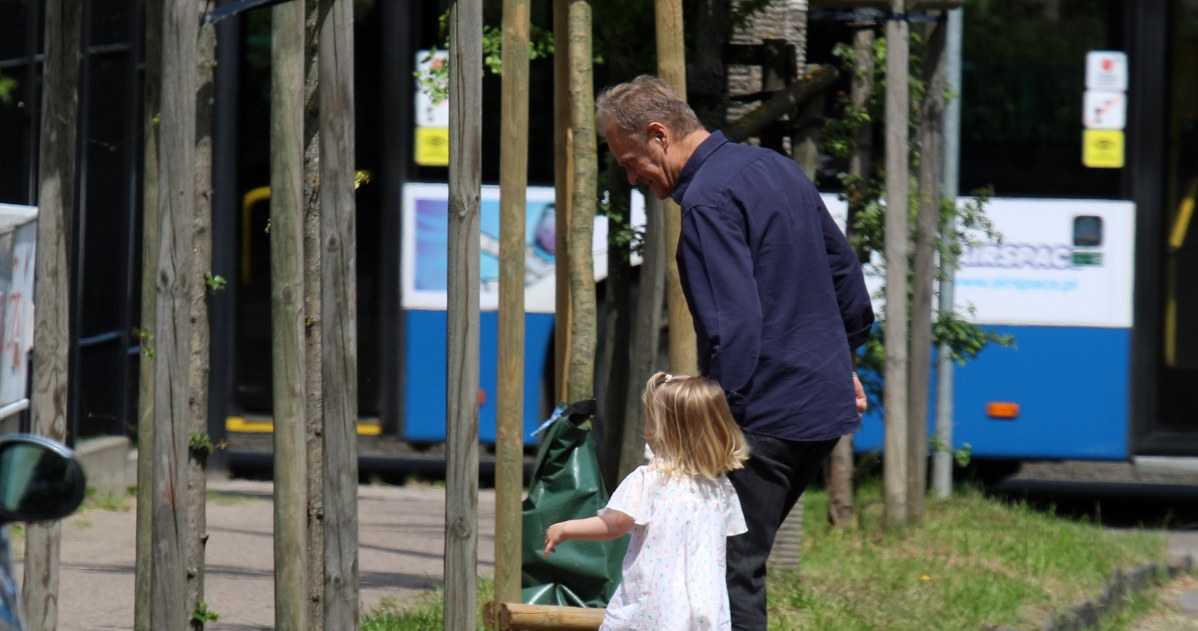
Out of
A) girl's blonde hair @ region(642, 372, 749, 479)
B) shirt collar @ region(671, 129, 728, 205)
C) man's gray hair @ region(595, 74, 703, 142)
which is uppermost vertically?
man's gray hair @ region(595, 74, 703, 142)

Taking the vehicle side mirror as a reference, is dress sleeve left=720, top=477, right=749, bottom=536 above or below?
below

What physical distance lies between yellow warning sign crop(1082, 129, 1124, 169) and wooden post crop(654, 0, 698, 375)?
484 cm

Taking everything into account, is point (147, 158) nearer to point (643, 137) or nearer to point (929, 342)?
point (643, 137)

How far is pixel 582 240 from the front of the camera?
4.62 meters

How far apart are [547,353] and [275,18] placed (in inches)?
218

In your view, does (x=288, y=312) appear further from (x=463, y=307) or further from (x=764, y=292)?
(x=764, y=292)

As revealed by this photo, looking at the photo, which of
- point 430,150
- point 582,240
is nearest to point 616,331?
point 582,240

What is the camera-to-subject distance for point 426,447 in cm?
909

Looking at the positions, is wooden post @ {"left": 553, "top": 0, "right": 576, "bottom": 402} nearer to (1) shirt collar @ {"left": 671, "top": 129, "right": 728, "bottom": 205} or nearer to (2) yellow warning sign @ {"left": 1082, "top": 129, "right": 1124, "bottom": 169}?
(1) shirt collar @ {"left": 671, "top": 129, "right": 728, "bottom": 205}

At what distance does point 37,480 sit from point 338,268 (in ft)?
4.86

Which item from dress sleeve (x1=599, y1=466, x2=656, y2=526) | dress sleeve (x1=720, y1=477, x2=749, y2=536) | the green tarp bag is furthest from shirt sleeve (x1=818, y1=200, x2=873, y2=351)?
the green tarp bag

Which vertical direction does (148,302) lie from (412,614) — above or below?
above

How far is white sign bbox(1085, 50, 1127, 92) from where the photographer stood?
8883mm

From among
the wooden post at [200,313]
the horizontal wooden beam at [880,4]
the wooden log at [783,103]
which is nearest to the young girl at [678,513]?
the wooden post at [200,313]
